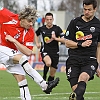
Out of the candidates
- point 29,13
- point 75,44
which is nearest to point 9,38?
point 29,13

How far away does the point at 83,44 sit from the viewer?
876cm

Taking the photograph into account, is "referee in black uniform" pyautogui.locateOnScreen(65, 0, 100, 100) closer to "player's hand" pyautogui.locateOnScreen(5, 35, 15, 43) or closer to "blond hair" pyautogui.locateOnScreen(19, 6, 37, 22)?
"blond hair" pyautogui.locateOnScreen(19, 6, 37, 22)

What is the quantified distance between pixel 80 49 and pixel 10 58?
139 cm

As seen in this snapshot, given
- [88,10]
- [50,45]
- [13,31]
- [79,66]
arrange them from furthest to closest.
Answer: [50,45] < [13,31] < [79,66] < [88,10]

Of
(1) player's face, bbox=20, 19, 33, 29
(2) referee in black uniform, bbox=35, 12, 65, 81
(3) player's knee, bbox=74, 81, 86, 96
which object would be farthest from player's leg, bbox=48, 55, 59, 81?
(3) player's knee, bbox=74, 81, 86, 96

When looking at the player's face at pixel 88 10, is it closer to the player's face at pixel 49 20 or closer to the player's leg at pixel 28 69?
the player's leg at pixel 28 69

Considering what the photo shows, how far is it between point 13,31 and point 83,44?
1.45 m

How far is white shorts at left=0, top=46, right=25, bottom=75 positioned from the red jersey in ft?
0.45

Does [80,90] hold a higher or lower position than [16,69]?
lower

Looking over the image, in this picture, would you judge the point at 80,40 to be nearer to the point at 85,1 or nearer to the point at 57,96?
the point at 85,1

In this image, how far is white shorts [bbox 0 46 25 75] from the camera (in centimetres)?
912

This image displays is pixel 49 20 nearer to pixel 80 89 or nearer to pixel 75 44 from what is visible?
pixel 75 44

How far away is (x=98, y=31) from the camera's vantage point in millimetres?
9039

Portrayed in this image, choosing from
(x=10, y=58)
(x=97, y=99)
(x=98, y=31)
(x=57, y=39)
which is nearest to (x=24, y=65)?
(x=10, y=58)
